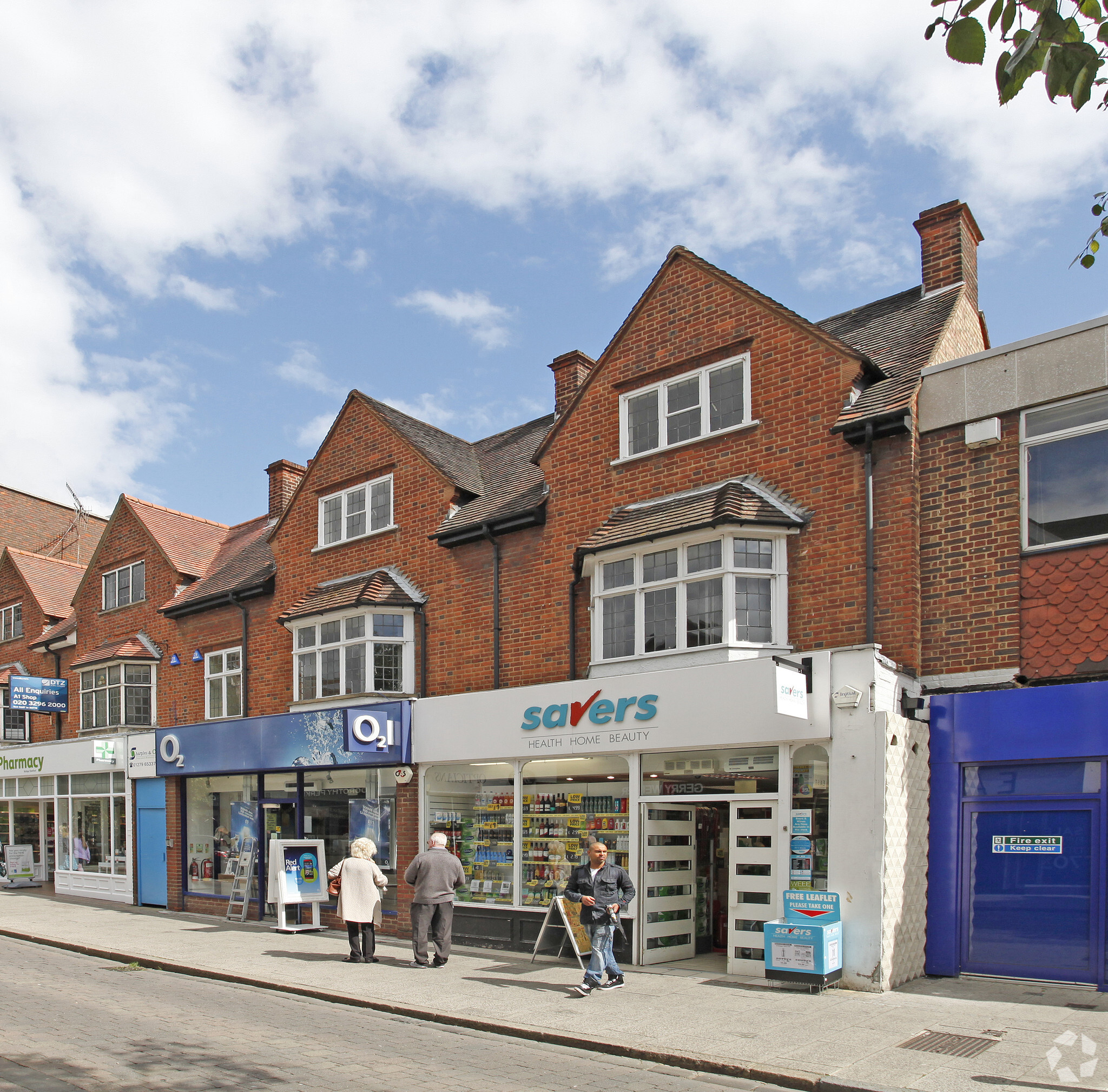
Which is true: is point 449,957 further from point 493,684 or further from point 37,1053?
point 37,1053

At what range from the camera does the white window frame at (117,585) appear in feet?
78.6

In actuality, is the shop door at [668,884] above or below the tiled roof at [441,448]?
below

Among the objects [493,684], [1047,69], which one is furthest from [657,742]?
[1047,69]

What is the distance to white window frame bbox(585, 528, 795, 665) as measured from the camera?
12.5 meters

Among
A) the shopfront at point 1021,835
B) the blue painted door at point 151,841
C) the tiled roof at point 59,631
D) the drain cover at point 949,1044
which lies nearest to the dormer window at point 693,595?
the shopfront at point 1021,835

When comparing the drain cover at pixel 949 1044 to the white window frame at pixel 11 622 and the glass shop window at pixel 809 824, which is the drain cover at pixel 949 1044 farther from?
the white window frame at pixel 11 622

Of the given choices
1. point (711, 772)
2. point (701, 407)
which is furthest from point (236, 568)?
point (711, 772)

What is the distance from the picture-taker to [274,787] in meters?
18.8

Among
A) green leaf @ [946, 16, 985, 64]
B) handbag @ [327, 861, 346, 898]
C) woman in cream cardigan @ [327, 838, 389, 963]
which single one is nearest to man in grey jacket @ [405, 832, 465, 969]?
woman in cream cardigan @ [327, 838, 389, 963]

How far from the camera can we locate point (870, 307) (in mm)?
15664

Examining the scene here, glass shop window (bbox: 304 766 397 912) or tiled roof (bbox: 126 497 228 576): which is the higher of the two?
tiled roof (bbox: 126 497 228 576)

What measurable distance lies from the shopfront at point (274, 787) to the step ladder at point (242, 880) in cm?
6

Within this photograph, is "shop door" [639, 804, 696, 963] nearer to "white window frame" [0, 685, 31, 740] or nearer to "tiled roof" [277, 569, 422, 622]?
"tiled roof" [277, 569, 422, 622]

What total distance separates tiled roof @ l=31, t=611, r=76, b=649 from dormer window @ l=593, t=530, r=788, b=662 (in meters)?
17.6
